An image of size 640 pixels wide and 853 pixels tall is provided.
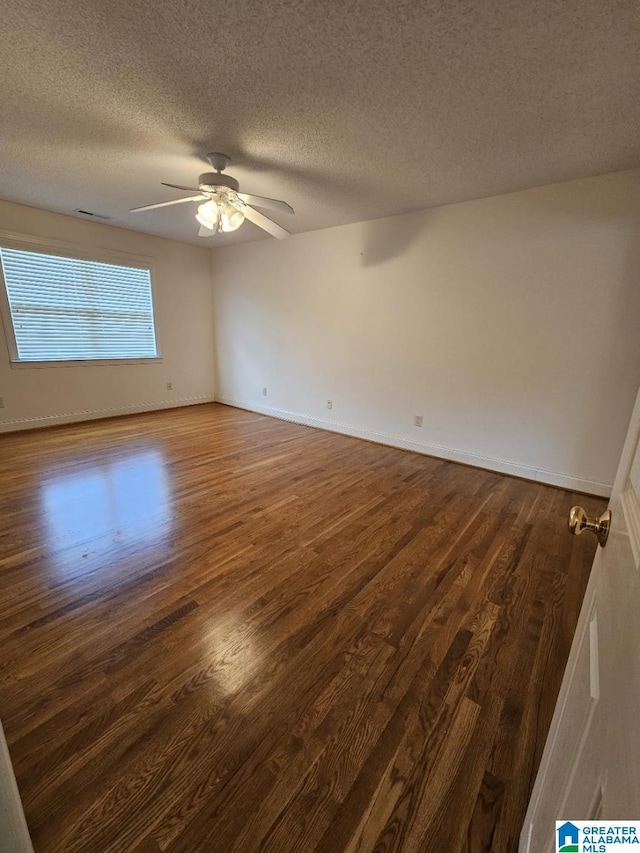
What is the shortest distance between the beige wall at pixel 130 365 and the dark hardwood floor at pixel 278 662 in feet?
6.47

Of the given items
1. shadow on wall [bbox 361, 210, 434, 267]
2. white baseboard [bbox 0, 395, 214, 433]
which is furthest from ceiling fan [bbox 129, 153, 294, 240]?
white baseboard [bbox 0, 395, 214, 433]

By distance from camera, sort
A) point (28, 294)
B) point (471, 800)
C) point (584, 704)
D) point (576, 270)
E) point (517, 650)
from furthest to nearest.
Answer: point (28, 294) → point (576, 270) → point (517, 650) → point (471, 800) → point (584, 704)

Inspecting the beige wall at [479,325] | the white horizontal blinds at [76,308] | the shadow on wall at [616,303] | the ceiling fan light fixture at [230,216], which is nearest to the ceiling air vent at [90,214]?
the white horizontal blinds at [76,308]

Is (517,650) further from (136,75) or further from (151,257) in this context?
(151,257)

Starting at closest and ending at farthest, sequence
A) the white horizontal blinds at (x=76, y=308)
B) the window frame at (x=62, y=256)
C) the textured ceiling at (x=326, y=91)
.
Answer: the textured ceiling at (x=326, y=91), the window frame at (x=62, y=256), the white horizontal blinds at (x=76, y=308)

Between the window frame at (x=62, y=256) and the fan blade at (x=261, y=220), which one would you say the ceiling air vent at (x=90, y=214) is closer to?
the window frame at (x=62, y=256)

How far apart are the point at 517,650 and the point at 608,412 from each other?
2.24 m

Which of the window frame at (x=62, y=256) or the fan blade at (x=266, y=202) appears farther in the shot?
the window frame at (x=62, y=256)

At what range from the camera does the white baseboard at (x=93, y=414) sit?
4055mm

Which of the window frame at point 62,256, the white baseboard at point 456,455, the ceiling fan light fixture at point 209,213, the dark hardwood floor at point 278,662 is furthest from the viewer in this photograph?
the window frame at point 62,256

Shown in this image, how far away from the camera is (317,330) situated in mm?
4492

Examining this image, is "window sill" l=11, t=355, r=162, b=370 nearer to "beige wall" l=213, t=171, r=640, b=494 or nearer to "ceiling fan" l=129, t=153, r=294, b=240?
"beige wall" l=213, t=171, r=640, b=494

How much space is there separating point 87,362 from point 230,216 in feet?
10.2

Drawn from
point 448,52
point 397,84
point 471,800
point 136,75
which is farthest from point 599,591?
point 136,75
